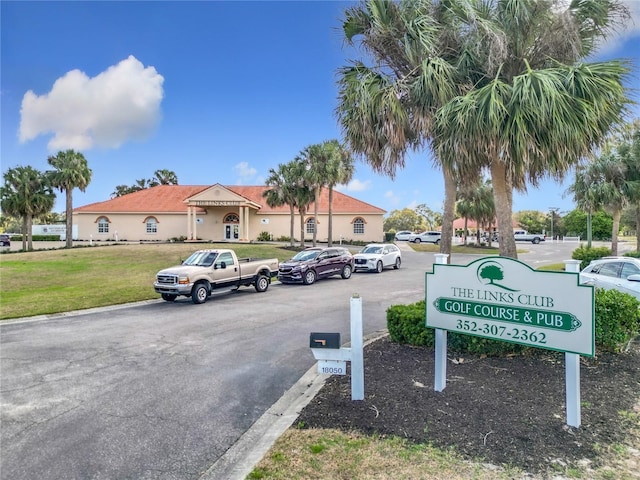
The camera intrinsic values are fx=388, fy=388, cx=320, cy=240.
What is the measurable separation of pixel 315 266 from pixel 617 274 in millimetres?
11469

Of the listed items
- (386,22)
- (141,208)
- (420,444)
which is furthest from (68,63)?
(141,208)

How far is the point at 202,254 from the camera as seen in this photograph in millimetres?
14531

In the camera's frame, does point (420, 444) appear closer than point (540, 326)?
Yes

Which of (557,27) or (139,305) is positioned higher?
(557,27)

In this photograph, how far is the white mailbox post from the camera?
14.6 ft

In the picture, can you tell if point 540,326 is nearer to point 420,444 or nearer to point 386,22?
point 420,444

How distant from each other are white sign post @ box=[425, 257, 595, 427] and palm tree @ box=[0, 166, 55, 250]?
42318 millimetres

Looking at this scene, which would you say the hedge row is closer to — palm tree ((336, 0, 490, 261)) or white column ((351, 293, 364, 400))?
white column ((351, 293, 364, 400))

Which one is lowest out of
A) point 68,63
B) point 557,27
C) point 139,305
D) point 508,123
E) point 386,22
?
point 139,305

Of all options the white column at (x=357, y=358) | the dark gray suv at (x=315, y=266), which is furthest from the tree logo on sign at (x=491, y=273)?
the dark gray suv at (x=315, y=266)

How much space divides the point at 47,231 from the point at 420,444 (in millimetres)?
69750

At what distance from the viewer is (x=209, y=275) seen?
13.4 m

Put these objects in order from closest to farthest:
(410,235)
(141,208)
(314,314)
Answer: (314,314), (141,208), (410,235)

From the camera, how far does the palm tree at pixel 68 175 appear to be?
1442 inches
